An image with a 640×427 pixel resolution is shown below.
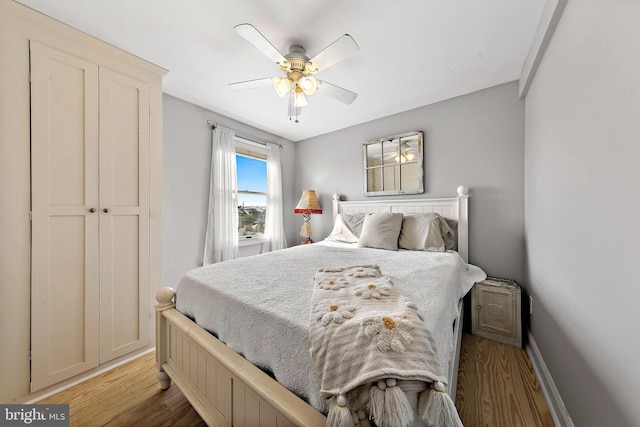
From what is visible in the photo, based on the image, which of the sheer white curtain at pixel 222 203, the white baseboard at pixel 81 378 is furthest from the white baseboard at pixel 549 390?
the sheer white curtain at pixel 222 203

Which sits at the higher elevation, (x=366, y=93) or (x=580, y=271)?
(x=366, y=93)

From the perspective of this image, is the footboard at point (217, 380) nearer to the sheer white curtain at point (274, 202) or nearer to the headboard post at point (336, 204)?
the sheer white curtain at point (274, 202)

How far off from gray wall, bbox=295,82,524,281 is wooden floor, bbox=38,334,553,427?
0.92 m

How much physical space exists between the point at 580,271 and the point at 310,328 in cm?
123

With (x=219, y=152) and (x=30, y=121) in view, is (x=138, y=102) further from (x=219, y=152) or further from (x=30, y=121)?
(x=219, y=152)

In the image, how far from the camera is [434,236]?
2209mm

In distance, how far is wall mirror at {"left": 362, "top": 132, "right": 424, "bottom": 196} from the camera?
2.65m

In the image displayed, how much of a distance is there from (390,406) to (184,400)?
148 cm

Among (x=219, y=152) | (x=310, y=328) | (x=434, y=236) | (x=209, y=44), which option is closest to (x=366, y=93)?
(x=209, y=44)

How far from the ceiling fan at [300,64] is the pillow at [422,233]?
138cm

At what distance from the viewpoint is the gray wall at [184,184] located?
2369 mm

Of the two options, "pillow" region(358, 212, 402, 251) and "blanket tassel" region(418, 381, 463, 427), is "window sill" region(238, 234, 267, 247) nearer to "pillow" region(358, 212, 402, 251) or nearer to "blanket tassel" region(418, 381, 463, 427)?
"pillow" region(358, 212, 402, 251)

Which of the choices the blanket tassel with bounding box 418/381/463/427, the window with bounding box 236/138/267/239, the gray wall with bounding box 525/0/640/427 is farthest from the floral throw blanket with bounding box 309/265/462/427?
the window with bounding box 236/138/267/239

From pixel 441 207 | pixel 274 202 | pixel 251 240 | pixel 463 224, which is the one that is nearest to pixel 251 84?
pixel 274 202
